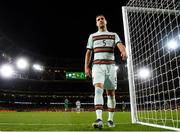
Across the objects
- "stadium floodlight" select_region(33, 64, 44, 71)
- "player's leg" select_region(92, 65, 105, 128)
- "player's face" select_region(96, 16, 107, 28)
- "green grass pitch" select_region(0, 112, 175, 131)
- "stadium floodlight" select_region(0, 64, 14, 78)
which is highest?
"stadium floodlight" select_region(33, 64, 44, 71)

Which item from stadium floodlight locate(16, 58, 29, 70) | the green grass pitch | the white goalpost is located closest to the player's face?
the white goalpost

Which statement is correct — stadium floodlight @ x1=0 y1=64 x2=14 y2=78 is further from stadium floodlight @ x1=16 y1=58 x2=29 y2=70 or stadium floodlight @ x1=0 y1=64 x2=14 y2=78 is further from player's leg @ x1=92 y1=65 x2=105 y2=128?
player's leg @ x1=92 y1=65 x2=105 y2=128

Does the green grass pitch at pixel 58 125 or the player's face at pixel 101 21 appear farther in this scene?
the player's face at pixel 101 21

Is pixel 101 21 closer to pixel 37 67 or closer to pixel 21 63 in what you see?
pixel 21 63

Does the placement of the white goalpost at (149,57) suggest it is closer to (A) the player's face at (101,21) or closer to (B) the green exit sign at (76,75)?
(A) the player's face at (101,21)

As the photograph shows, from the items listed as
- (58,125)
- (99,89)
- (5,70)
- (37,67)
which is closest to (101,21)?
(99,89)

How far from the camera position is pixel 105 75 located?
4.68m

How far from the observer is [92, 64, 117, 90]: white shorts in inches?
182

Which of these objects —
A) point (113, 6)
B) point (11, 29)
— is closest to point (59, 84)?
point (11, 29)

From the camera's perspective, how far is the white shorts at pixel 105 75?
4621mm

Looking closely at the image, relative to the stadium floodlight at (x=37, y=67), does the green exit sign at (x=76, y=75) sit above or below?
below

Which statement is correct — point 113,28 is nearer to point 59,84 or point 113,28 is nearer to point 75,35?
point 75,35

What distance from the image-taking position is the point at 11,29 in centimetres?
3431

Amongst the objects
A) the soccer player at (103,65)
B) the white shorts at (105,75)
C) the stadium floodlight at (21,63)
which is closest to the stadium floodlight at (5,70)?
the stadium floodlight at (21,63)
